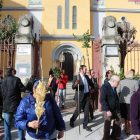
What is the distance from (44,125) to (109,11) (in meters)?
18.2

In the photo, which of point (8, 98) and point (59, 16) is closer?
point (8, 98)

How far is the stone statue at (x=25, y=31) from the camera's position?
6.01 meters

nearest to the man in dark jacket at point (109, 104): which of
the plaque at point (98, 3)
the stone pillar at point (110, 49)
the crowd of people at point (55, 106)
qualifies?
the crowd of people at point (55, 106)

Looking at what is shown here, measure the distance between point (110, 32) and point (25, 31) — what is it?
350 centimetres

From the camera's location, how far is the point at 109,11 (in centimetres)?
1781

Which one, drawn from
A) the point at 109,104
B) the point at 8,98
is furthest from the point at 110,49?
the point at 8,98

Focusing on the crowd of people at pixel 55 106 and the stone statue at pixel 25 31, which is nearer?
the crowd of people at pixel 55 106

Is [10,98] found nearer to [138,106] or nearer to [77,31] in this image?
[138,106]

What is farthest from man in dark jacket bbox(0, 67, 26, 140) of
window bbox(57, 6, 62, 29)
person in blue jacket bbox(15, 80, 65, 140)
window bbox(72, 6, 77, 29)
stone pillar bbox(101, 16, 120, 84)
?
window bbox(72, 6, 77, 29)

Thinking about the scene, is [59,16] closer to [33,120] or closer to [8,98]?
[8,98]

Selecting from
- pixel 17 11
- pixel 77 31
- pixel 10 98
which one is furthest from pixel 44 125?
pixel 17 11

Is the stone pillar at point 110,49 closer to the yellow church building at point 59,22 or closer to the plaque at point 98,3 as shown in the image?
the yellow church building at point 59,22

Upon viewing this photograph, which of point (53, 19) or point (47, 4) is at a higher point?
point (47, 4)

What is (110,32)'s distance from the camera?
20.8 ft
